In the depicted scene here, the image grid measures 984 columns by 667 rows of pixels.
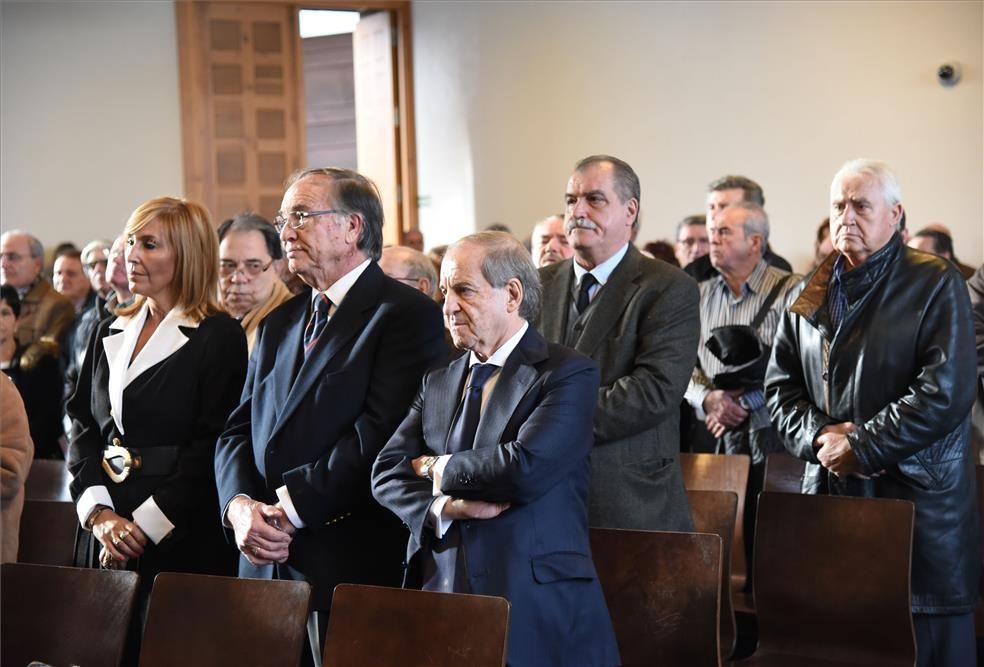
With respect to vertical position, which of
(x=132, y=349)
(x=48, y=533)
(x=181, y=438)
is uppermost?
(x=132, y=349)

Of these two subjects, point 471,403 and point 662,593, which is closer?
point 471,403

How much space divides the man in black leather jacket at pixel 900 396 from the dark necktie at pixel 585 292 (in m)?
0.67

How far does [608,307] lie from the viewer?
319 cm

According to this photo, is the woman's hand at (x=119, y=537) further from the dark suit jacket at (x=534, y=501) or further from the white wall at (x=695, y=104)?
the white wall at (x=695, y=104)

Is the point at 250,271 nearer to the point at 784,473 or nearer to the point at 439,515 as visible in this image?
the point at 439,515

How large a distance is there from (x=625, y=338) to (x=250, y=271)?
1.37 meters

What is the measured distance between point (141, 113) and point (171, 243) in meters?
6.32

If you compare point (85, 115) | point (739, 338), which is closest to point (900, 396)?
point (739, 338)

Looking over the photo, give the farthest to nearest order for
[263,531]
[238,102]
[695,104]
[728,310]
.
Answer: [238,102] < [695,104] < [728,310] < [263,531]

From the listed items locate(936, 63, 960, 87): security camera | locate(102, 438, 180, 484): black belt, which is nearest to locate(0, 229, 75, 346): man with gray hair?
locate(102, 438, 180, 484): black belt

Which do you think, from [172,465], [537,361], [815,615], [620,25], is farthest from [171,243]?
[620,25]

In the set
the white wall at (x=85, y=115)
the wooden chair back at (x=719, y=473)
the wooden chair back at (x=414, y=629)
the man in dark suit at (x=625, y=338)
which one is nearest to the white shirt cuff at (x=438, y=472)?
the wooden chair back at (x=414, y=629)

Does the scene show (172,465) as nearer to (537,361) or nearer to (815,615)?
(537,361)

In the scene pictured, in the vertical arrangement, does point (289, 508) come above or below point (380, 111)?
below
